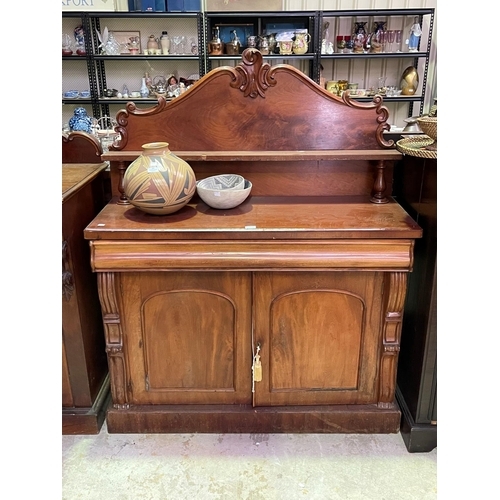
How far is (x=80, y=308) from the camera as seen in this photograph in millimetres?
1709

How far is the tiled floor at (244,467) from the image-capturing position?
1562 mm

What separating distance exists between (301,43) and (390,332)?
10.4 feet

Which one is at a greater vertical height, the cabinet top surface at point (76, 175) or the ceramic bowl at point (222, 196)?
the cabinet top surface at point (76, 175)

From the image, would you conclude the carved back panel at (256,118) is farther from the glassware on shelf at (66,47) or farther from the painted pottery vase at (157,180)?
the glassware on shelf at (66,47)

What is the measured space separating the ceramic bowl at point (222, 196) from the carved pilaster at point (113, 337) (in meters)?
0.42

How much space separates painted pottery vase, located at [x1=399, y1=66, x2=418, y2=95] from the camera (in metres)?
4.27

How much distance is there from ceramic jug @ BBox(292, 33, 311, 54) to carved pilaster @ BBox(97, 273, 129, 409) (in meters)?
3.19

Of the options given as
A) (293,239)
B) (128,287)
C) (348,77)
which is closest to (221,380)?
(128,287)

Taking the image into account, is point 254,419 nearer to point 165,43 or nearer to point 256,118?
point 256,118

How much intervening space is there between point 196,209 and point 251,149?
1.06 feet

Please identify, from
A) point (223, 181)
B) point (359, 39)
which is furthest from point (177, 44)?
point (223, 181)

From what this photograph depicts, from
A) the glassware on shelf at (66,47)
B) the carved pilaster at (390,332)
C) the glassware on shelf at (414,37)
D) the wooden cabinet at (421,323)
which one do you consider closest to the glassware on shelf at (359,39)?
the glassware on shelf at (414,37)

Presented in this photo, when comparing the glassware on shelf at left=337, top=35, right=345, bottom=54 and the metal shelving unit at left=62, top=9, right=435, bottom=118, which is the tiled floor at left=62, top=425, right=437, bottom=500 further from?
the glassware on shelf at left=337, top=35, right=345, bottom=54

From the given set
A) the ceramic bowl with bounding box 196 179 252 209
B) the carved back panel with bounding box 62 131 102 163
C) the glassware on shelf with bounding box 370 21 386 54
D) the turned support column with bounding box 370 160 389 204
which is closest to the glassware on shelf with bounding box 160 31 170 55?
the glassware on shelf with bounding box 370 21 386 54
